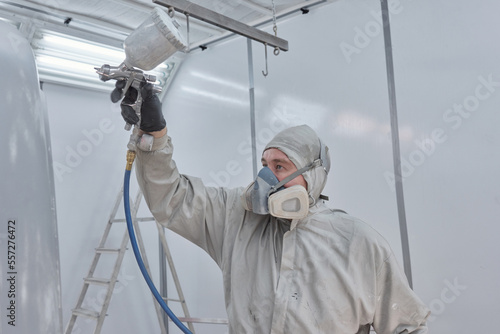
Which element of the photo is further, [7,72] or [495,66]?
[495,66]

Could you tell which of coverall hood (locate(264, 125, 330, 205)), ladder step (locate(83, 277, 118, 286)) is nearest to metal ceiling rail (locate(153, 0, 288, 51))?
coverall hood (locate(264, 125, 330, 205))

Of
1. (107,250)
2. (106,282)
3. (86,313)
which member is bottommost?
(86,313)

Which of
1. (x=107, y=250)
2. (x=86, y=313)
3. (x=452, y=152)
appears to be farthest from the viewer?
(x=107, y=250)

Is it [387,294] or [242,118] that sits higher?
[242,118]

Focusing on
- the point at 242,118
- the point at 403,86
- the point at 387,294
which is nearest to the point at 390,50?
the point at 403,86

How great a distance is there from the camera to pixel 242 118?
2854 millimetres

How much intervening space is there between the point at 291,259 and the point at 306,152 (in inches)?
12.5

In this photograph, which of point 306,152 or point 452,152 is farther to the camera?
point 452,152

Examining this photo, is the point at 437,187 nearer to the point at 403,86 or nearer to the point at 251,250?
the point at 403,86

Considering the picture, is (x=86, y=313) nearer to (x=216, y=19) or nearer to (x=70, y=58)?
(x=70, y=58)

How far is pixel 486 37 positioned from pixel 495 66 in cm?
13

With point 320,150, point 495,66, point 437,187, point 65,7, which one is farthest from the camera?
point 65,7

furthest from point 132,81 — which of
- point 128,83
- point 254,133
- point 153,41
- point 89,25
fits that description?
point 89,25

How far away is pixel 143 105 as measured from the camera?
114cm
